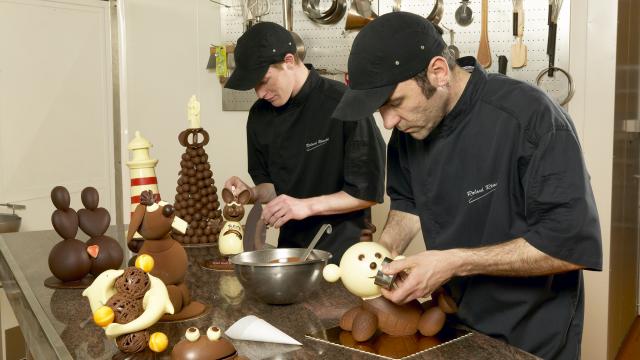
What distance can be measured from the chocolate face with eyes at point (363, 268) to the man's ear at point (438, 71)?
406 mm

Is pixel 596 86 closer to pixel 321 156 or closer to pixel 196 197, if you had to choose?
pixel 321 156

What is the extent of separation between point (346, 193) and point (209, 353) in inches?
46.5

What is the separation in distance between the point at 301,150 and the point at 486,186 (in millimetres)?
1028

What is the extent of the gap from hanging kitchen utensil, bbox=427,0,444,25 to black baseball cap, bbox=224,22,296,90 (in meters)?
1.19

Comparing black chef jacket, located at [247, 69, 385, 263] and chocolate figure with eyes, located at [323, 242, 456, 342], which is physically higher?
black chef jacket, located at [247, 69, 385, 263]

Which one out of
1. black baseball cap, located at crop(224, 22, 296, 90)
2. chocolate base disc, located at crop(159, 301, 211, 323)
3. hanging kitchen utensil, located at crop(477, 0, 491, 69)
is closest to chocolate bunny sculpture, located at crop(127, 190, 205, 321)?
chocolate base disc, located at crop(159, 301, 211, 323)

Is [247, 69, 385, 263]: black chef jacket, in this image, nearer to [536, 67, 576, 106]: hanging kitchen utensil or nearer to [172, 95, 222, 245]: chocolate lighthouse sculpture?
[172, 95, 222, 245]: chocolate lighthouse sculpture

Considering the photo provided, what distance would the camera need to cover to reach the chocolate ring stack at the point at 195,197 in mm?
2535

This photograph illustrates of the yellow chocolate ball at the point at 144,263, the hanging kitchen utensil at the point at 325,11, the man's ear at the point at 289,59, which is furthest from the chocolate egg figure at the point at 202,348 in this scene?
the hanging kitchen utensil at the point at 325,11

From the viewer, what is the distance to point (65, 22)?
4.12m

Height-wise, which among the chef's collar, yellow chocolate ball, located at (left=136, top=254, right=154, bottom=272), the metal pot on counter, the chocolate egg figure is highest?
the chef's collar

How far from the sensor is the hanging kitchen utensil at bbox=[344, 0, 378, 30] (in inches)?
136

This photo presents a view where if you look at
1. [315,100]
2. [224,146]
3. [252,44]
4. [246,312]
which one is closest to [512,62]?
[315,100]

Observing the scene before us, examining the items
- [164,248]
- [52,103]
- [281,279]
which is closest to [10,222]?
[52,103]
